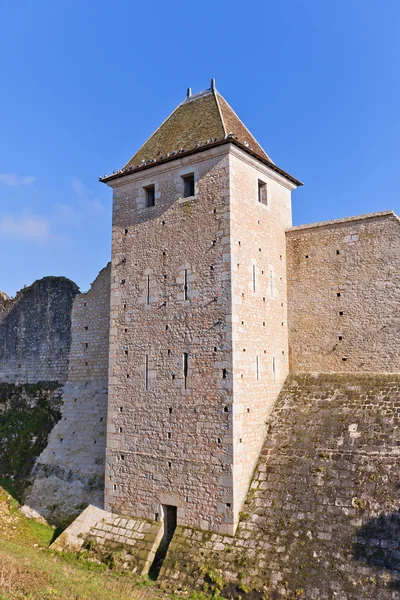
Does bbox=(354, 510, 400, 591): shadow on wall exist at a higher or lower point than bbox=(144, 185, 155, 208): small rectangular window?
lower

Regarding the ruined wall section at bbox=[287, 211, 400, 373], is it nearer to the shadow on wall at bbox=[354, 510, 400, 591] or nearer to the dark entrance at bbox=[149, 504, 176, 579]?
the shadow on wall at bbox=[354, 510, 400, 591]

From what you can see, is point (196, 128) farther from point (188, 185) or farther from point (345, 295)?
point (345, 295)

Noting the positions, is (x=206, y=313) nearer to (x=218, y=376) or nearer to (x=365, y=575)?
(x=218, y=376)

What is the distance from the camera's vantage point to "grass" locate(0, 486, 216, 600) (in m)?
8.14

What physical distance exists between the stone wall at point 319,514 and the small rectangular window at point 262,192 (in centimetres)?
478

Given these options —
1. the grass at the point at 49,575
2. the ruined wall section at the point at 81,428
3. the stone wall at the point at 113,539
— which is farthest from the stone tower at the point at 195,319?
the ruined wall section at the point at 81,428

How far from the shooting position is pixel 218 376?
36.2 feet

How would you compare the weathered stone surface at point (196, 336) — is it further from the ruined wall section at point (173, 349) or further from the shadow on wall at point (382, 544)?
the shadow on wall at point (382, 544)

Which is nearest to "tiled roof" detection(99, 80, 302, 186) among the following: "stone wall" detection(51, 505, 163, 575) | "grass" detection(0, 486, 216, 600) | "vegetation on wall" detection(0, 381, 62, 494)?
"vegetation on wall" detection(0, 381, 62, 494)

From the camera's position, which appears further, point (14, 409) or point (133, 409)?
point (14, 409)

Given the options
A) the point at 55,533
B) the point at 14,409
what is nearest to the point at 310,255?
the point at 55,533

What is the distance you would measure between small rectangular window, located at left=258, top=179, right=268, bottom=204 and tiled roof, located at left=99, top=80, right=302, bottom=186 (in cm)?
49

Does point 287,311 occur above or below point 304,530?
above

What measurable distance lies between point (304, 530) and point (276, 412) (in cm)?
307
